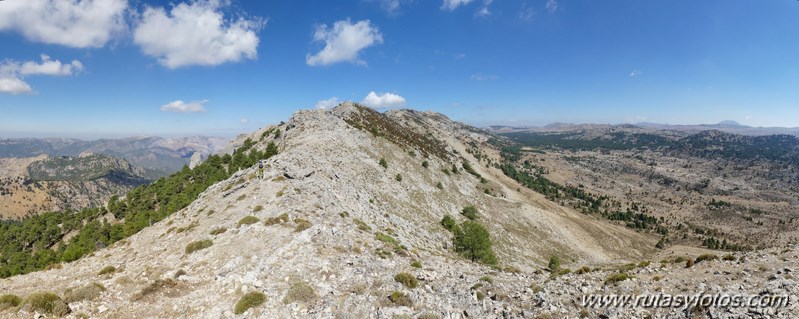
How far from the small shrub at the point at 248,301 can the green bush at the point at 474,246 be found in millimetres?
38870

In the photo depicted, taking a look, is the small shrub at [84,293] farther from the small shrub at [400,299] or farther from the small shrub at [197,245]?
the small shrub at [400,299]

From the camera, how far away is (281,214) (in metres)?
35.7

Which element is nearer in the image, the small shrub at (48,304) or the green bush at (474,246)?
the small shrub at (48,304)

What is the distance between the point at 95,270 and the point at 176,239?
661cm

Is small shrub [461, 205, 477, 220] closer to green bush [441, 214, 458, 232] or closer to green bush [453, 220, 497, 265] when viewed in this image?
green bush [441, 214, 458, 232]

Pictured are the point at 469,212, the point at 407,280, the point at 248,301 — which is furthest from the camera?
the point at 469,212

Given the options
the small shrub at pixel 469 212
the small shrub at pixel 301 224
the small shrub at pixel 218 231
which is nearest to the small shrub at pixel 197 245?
the small shrub at pixel 218 231

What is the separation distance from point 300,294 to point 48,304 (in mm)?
13016

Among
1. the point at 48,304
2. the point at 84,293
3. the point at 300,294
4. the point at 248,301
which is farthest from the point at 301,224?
the point at 48,304

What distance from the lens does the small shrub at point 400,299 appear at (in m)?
20.2

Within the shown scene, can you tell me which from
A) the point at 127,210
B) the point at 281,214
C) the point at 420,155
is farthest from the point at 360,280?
the point at 127,210

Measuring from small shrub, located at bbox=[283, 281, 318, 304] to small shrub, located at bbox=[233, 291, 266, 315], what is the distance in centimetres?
138

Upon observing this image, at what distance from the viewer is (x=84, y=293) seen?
1964 centimetres

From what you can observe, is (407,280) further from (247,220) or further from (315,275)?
(247,220)
